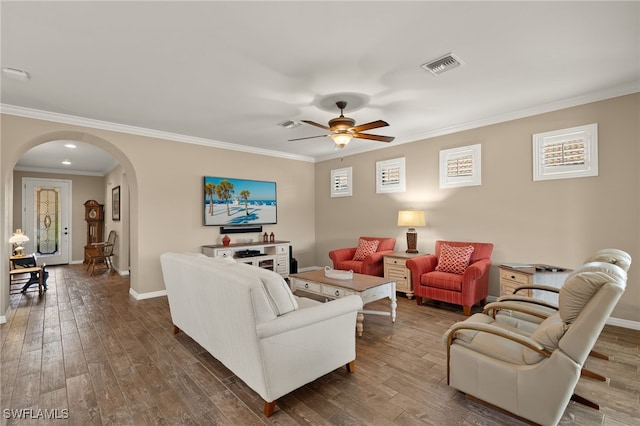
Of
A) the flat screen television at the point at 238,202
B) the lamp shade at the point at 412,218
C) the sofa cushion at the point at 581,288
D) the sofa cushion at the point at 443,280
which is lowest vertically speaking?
the sofa cushion at the point at 443,280

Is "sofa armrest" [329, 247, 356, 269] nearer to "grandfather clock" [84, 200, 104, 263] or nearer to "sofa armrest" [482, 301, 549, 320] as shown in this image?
"sofa armrest" [482, 301, 549, 320]

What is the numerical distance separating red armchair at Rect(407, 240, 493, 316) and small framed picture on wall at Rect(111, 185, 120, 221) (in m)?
6.99

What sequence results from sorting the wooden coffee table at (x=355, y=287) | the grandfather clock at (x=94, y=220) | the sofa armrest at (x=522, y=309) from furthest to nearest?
1. the grandfather clock at (x=94, y=220)
2. the wooden coffee table at (x=355, y=287)
3. the sofa armrest at (x=522, y=309)

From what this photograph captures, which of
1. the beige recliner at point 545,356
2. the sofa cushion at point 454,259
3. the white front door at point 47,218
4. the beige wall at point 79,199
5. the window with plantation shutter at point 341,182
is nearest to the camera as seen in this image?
the beige recliner at point 545,356

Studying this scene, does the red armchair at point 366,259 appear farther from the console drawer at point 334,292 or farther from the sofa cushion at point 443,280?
the console drawer at point 334,292

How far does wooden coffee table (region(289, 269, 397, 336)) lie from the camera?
3.40 metres

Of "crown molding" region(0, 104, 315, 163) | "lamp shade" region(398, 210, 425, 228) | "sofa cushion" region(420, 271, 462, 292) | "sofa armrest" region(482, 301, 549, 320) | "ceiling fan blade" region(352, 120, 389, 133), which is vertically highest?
"crown molding" region(0, 104, 315, 163)

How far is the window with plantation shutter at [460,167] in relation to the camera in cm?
472

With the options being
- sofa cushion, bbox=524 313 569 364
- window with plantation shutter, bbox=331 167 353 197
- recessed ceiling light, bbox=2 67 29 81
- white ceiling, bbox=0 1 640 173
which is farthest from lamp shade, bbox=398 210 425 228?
recessed ceiling light, bbox=2 67 29 81

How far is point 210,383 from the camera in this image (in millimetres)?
2441

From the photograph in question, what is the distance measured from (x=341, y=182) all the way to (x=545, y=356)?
5.39 meters

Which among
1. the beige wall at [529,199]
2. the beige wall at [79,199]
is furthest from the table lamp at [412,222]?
the beige wall at [79,199]

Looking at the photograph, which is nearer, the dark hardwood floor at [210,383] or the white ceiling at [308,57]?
the dark hardwood floor at [210,383]

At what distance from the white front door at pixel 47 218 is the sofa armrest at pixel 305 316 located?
981 centimetres
